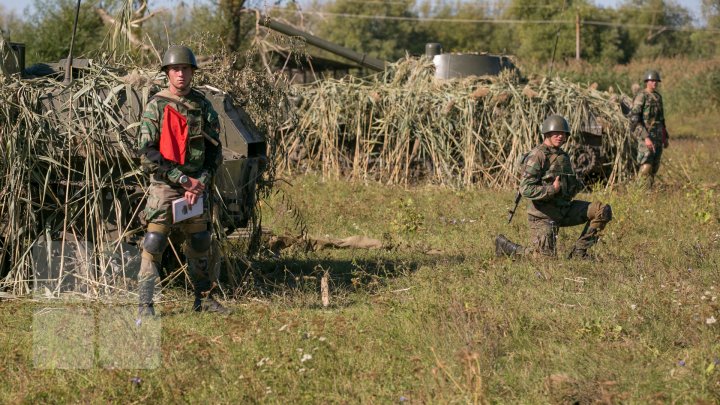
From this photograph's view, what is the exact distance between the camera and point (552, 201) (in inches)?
378

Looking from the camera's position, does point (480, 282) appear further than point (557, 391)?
Yes

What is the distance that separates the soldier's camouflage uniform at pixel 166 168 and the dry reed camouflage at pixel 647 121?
8.83 m

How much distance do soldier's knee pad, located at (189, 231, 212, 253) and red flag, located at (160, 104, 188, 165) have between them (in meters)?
0.53

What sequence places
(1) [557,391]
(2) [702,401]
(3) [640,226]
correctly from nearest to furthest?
(2) [702,401], (1) [557,391], (3) [640,226]

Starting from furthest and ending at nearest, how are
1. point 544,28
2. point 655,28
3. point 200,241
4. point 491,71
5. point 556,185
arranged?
1. point 655,28
2. point 544,28
3. point 491,71
4. point 556,185
5. point 200,241

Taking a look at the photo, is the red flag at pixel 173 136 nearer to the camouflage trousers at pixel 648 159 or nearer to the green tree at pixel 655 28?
the camouflage trousers at pixel 648 159

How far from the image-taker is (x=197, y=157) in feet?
24.2

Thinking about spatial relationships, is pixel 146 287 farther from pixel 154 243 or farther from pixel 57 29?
pixel 57 29

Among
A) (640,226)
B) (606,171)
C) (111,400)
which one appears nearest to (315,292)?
(111,400)

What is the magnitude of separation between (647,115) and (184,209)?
9270 millimetres

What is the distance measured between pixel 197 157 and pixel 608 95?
1049cm

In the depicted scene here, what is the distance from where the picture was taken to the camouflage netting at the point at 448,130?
15906 mm

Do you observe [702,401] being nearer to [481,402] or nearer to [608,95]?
[481,402]

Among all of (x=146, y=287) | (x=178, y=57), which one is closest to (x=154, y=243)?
(x=146, y=287)
